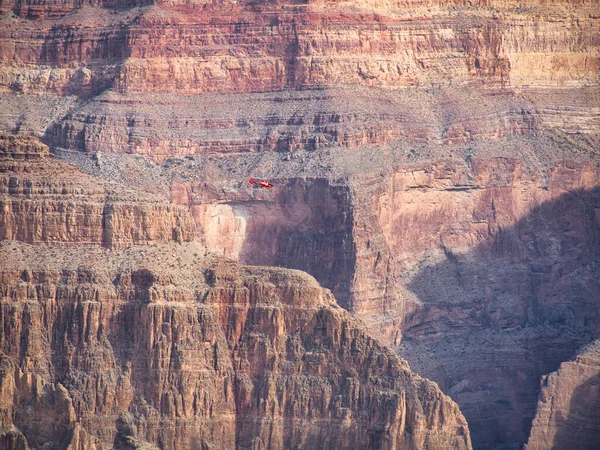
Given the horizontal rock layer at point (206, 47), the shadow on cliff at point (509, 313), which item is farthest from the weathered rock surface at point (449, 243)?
the horizontal rock layer at point (206, 47)

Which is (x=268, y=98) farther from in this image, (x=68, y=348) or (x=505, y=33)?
(x=68, y=348)

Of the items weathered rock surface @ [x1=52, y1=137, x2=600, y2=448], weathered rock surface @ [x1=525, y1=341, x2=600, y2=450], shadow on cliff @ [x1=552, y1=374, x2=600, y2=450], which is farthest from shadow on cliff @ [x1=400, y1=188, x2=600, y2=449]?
shadow on cliff @ [x1=552, y1=374, x2=600, y2=450]

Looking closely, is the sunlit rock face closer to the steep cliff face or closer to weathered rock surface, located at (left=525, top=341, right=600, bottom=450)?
weathered rock surface, located at (left=525, top=341, right=600, bottom=450)

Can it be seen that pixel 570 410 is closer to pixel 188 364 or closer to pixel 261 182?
pixel 261 182

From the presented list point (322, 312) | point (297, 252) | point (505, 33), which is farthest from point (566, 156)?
point (322, 312)

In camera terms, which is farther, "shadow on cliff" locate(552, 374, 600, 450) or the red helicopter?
the red helicopter

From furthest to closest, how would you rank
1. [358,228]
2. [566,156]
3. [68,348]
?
[566,156] → [358,228] → [68,348]

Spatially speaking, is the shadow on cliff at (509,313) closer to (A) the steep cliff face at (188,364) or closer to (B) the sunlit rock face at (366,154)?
(B) the sunlit rock face at (366,154)
